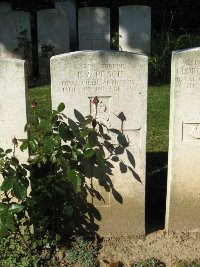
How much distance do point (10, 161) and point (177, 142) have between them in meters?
1.40

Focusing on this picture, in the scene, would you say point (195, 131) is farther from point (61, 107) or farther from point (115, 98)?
point (61, 107)

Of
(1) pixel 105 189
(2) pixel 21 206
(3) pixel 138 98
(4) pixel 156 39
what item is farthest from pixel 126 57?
(4) pixel 156 39

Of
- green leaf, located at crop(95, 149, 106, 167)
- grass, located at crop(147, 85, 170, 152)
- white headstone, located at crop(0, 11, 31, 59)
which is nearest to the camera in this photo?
green leaf, located at crop(95, 149, 106, 167)

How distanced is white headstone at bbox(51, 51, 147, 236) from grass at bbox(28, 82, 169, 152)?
133 cm

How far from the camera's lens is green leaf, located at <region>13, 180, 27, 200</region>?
3369mm

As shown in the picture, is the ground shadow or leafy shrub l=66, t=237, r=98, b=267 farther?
the ground shadow

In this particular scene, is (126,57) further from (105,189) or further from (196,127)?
(105,189)

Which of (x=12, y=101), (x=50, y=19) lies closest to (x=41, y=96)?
(x=50, y=19)

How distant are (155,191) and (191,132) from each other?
49.3 inches

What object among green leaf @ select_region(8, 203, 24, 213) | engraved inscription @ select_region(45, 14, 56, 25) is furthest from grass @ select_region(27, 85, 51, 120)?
green leaf @ select_region(8, 203, 24, 213)

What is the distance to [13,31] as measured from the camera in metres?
10.5

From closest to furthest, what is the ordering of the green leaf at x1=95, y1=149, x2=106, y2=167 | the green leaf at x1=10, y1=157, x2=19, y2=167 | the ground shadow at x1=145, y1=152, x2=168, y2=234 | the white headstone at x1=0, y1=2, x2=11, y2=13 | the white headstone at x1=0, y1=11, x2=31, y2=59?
the green leaf at x1=10, y1=157, x2=19, y2=167, the green leaf at x1=95, y1=149, x2=106, y2=167, the ground shadow at x1=145, y1=152, x2=168, y2=234, the white headstone at x1=0, y1=11, x2=31, y2=59, the white headstone at x1=0, y1=2, x2=11, y2=13

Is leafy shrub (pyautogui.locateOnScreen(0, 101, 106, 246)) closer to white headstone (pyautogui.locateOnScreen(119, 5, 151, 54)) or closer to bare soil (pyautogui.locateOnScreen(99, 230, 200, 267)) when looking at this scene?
bare soil (pyautogui.locateOnScreen(99, 230, 200, 267))

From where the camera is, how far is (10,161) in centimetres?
358
